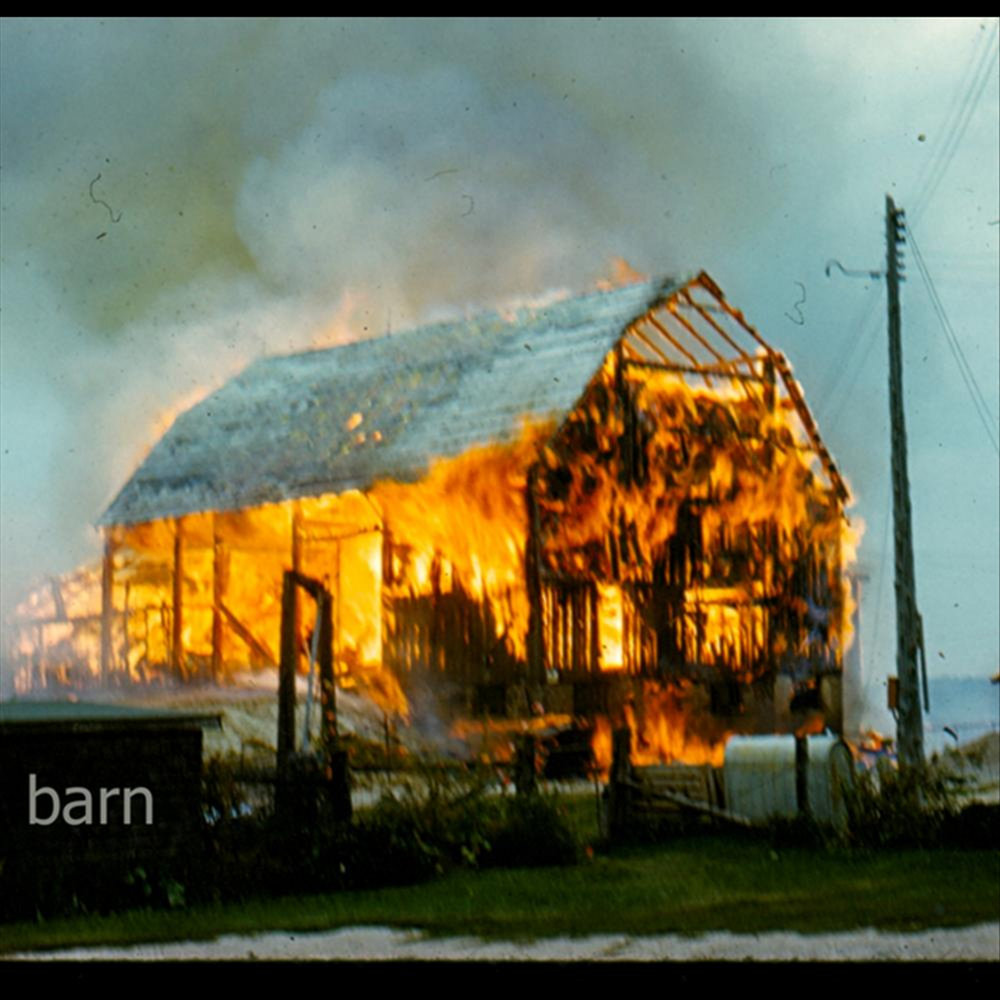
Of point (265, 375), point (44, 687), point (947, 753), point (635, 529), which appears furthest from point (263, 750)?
point (947, 753)

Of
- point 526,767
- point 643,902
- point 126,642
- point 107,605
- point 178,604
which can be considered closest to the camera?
point 643,902

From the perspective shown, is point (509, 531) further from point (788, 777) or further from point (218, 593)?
point (788, 777)

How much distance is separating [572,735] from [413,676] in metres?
1.49

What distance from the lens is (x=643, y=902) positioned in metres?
9.91

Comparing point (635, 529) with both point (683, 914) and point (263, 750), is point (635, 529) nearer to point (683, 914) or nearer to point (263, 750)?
point (263, 750)

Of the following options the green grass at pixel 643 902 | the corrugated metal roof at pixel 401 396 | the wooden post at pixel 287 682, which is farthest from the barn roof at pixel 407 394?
the green grass at pixel 643 902

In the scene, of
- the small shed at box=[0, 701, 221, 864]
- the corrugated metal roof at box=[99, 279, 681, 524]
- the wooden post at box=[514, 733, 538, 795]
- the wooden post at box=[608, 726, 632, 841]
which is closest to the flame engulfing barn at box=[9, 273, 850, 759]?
the corrugated metal roof at box=[99, 279, 681, 524]

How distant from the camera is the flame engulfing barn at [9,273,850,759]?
1294cm

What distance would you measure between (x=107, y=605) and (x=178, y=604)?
830mm

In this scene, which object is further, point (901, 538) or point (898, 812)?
point (901, 538)

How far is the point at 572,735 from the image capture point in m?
13.4

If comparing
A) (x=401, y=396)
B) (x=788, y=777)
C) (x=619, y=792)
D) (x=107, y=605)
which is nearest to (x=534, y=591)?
(x=401, y=396)
